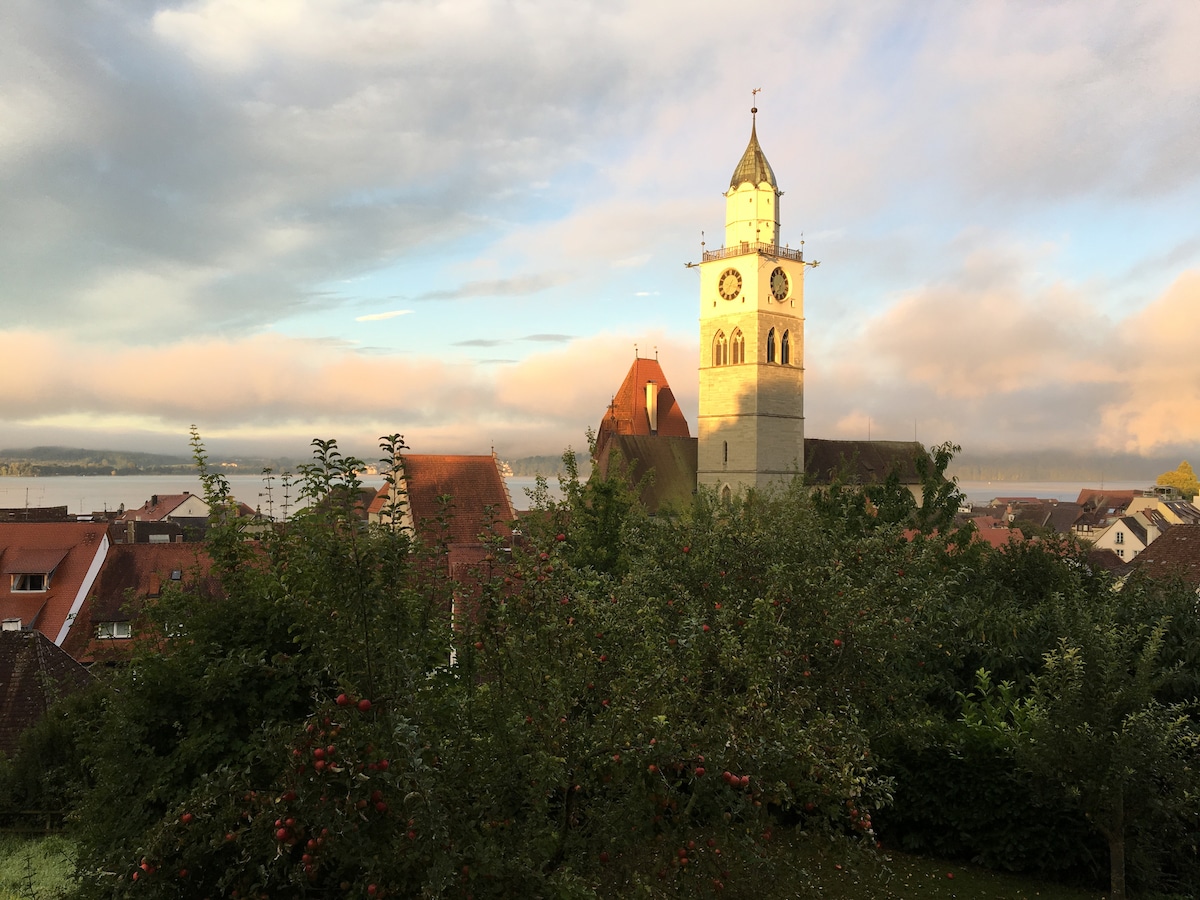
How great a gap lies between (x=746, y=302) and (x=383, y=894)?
1899 inches

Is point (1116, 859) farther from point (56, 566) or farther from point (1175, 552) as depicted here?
point (56, 566)

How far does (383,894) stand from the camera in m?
4.73

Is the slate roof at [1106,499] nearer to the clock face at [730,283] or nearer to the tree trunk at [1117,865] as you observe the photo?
the clock face at [730,283]

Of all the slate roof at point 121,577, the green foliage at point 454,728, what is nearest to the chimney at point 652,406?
the slate roof at point 121,577

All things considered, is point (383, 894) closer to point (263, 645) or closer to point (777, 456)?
point (263, 645)

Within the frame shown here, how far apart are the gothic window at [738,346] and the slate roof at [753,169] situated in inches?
341

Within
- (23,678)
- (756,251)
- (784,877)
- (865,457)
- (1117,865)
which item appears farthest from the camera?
(865,457)

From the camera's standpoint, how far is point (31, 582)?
105 feet

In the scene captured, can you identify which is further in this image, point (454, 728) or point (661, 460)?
point (661, 460)

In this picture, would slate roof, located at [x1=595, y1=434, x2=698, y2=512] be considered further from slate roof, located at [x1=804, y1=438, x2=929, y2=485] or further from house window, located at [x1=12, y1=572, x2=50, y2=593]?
house window, located at [x1=12, y1=572, x2=50, y2=593]

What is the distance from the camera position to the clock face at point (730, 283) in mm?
51062

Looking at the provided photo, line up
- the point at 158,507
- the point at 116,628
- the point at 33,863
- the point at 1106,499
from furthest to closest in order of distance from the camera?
the point at 1106,499 → the point at 158,507 → the point at 116,628 → the point at 33,863

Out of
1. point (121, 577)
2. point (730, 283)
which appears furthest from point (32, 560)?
point (730, 283)

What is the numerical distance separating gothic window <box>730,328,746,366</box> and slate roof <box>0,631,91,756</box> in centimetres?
3781
